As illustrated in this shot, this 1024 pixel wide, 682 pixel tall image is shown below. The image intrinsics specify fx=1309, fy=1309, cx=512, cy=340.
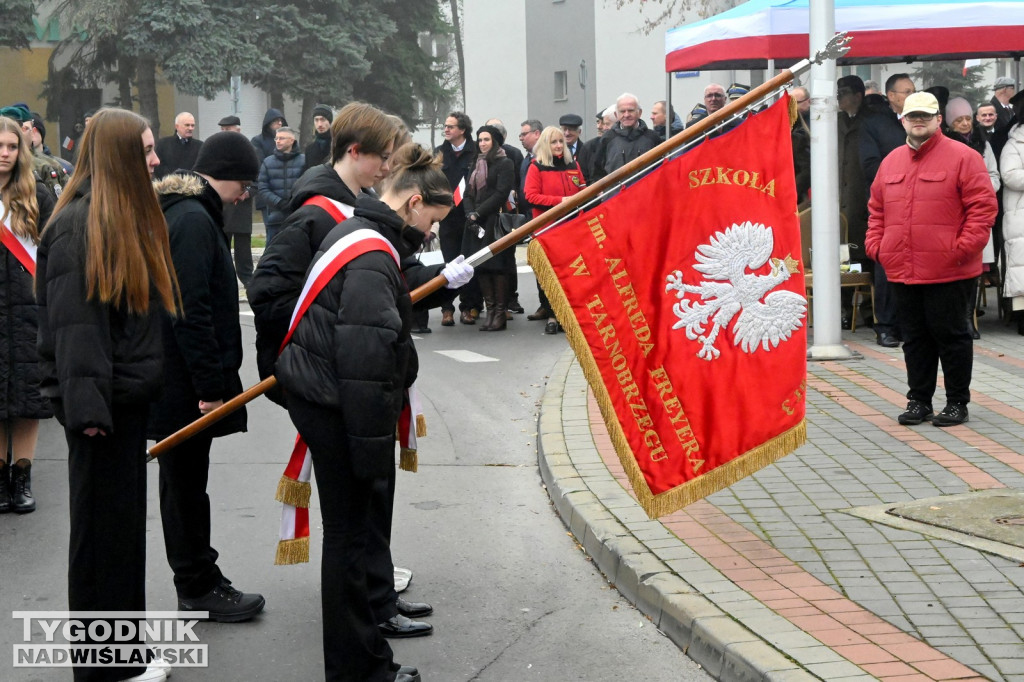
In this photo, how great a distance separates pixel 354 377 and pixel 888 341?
805 cm

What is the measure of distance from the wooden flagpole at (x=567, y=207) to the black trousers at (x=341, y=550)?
51cm

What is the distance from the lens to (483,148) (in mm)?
13328

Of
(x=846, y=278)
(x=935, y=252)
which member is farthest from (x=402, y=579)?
(x=846, y=278)

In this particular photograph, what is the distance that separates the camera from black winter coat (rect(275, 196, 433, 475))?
4047mm

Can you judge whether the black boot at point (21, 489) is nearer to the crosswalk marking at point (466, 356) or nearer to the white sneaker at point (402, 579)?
the white sneaker at point (402, 579)

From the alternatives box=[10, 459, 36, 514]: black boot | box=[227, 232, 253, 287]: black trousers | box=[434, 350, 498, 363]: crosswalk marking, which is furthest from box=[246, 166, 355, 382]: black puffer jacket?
box=[227, 232, 253, 287]: black trousers

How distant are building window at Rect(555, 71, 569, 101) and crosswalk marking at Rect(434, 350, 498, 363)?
117 ft

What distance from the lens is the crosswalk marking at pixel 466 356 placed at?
38.7 ft

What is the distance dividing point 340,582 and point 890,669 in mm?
1821

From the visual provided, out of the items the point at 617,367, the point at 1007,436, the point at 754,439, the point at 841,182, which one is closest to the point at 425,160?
the point at 617,367

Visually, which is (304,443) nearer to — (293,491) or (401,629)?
(293,491)

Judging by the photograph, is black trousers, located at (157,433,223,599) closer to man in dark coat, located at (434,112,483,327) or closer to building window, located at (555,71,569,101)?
man in dark coat, located at (434,112,483,327)

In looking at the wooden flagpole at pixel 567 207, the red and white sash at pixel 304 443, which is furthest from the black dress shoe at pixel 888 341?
the red and white sash at pixel 304 443

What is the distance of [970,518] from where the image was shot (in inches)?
233
